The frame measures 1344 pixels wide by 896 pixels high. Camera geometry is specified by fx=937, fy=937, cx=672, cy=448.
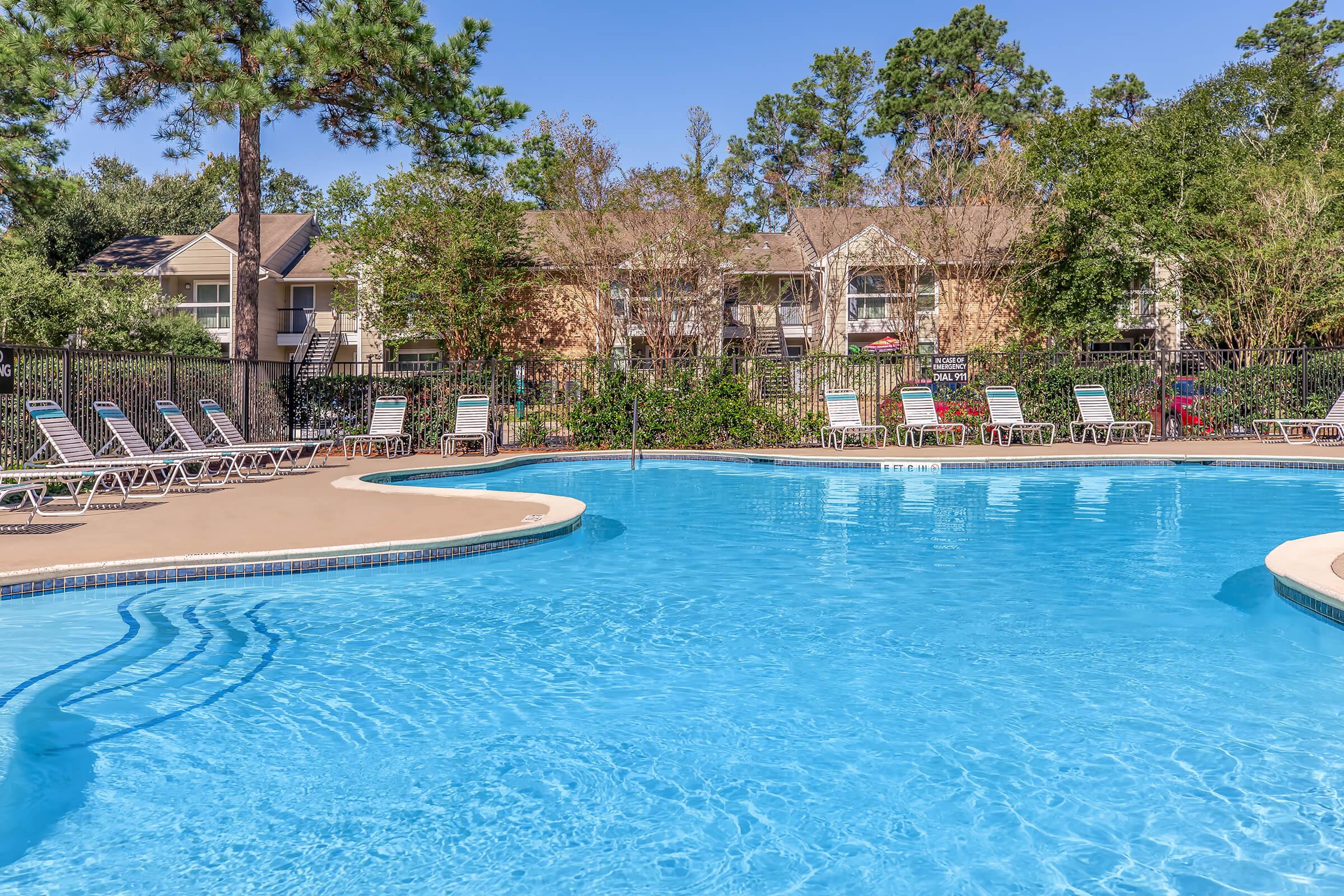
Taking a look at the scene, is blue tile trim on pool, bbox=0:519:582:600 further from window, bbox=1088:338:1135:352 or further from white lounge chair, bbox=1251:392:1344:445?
window, bbox=1088:338:1135:352

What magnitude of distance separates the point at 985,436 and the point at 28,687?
17.4 m

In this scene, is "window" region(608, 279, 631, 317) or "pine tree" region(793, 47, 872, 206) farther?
"pine tree" region(793, 47, 872, 206)

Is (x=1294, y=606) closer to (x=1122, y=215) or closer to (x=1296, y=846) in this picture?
(x=1296, y=846)

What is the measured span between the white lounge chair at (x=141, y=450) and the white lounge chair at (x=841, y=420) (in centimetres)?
986

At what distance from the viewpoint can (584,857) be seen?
3195 mm

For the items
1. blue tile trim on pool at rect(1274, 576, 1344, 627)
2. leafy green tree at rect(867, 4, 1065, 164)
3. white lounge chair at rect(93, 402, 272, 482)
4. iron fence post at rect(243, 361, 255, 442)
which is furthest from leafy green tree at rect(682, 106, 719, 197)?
blue tile trim on pool at rect(1274, 576, 1344, 627)

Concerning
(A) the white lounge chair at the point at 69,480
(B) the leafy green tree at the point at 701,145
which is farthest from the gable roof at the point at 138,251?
(A) the white lounge chair at the point at 69,480

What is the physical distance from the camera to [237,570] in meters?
6.51

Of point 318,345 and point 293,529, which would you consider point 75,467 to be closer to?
point 293,529

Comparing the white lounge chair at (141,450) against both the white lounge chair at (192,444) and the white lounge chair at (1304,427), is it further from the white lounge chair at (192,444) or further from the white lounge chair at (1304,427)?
the white lounge chair at (1304,427)

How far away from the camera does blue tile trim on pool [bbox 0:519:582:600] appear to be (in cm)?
595

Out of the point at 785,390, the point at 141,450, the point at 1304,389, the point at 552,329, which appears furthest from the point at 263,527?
the point at 552,329

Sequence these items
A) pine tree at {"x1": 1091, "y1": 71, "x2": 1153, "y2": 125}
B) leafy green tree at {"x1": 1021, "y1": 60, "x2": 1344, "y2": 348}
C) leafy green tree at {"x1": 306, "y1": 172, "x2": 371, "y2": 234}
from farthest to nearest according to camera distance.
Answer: leafy green tree at {"x1": 306, "y1": 172, "x2": 371, "y2": 234}, pine tree at {"x1": 1091, "y1": 71, "x2": 1153, "y2": 125}, leafy green tree at {"x1": 1021, "y1": 60, "x2": 1344, "y2": 348}

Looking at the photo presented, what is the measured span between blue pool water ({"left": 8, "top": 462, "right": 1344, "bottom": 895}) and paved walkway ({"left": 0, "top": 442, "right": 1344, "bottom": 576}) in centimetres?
54
